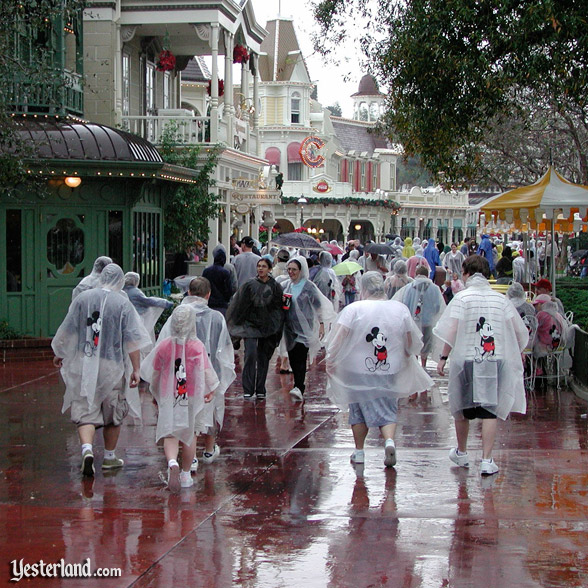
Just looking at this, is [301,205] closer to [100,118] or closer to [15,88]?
[100,118]

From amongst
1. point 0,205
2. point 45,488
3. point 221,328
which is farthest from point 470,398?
point 0,205

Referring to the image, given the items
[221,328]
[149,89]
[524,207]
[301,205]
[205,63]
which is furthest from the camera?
[301,205]

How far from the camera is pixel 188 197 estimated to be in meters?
21.7

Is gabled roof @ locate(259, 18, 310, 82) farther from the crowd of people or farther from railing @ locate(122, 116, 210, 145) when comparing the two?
the crowd of people

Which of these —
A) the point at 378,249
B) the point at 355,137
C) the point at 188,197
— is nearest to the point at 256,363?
the point at 378,249

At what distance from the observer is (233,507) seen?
7078mm

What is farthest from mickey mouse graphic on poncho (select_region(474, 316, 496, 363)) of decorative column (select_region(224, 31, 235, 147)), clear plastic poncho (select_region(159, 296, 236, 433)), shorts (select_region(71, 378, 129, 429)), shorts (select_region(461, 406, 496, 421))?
decorative column (select_region(224, 31, 235, 147))

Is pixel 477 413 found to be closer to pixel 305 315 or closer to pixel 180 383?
pixel 180 383

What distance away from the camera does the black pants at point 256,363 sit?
38.5ft

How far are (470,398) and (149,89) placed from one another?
18027 millimetres

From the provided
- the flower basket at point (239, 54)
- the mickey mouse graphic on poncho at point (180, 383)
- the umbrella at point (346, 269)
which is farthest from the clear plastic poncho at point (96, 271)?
the flower basket at point (239, 54)

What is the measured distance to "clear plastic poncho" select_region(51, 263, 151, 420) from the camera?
8203mm

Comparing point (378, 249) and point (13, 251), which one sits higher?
point (13, 251)

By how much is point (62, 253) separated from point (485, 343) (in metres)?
9.45
